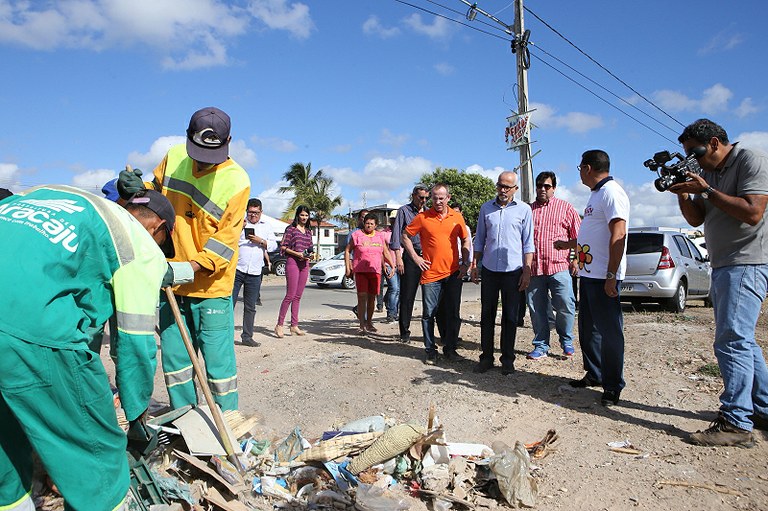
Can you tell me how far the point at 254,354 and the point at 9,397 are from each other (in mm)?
4894

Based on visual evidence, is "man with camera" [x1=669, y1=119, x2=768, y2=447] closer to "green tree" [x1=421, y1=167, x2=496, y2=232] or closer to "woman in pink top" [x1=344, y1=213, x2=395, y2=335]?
"woman in pink top" [x1=344, y1=213, x2=395, y2=335]

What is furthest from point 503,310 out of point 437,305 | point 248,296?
point 248,296

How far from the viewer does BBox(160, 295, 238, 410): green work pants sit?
340cm

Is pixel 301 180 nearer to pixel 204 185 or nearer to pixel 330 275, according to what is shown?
pixel 330 275

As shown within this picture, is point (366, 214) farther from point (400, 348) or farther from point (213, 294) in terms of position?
point (213, 294)

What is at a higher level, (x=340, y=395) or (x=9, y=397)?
(x=9, y=397)

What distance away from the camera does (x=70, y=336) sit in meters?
1.74

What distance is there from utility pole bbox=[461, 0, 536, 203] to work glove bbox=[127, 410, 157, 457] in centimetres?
1012

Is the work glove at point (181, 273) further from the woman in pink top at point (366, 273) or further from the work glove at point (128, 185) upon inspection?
the woman in pink top at point (366, 273)

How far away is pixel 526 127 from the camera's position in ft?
38.4

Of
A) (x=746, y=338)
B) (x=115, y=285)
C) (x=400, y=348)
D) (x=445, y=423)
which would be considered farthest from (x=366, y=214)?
(x=115, y=285)

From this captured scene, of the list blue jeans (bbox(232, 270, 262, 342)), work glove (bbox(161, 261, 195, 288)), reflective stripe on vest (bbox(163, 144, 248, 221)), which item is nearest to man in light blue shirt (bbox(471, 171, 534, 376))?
reflective stripe on vest (bbox(163, 144, 248, 221))

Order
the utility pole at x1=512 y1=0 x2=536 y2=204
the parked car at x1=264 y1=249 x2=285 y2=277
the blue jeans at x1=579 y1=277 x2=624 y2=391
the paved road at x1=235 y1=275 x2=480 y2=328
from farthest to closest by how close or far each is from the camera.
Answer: the parked car at x1=264 y1=249 x2=285 y2=277 → the utility pole at x1=512 y1=0 x2=536 y2=204 → the paved road at x1=235 y1=275 x2=480 y2=328 → the blue jeans at x1=579 y1=277 x2=624 y2=391

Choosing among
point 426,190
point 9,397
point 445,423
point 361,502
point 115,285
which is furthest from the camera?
point 426,190
